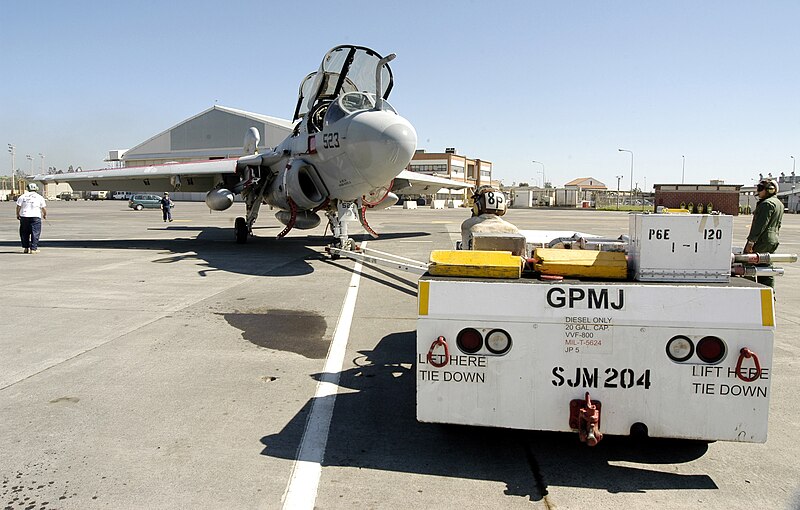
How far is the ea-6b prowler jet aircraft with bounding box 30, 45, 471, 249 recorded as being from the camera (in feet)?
39.3

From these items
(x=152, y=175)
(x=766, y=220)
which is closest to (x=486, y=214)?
(x=766, y=220)

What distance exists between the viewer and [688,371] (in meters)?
3.46

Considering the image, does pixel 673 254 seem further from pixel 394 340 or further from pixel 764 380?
pixel 394 340

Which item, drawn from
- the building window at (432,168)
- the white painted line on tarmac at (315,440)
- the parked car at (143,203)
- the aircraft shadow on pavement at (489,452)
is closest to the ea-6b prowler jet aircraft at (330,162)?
the white painted line on tarmac at (315,440)

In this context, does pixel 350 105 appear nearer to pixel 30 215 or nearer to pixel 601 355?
pixel 30 215

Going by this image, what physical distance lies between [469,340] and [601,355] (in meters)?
0.82

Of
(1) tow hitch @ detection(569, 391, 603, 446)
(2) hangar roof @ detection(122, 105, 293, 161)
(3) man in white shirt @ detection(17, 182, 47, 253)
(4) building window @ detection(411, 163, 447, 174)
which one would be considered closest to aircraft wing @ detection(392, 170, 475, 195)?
(3) man in white shirt @ detection(17, 182, 47, 253)

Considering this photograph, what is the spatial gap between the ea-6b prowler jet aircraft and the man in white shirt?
2.86m

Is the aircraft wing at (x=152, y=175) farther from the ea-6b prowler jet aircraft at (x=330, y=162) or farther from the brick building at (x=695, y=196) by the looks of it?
the brick building at (x=695, y=196)

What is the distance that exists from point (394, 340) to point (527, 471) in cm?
336

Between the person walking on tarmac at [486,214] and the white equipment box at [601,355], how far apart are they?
7.18 feet

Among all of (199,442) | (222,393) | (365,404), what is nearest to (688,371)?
(365,404)

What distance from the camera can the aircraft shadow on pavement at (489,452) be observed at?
143 inches

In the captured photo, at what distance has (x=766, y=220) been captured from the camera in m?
7.22
